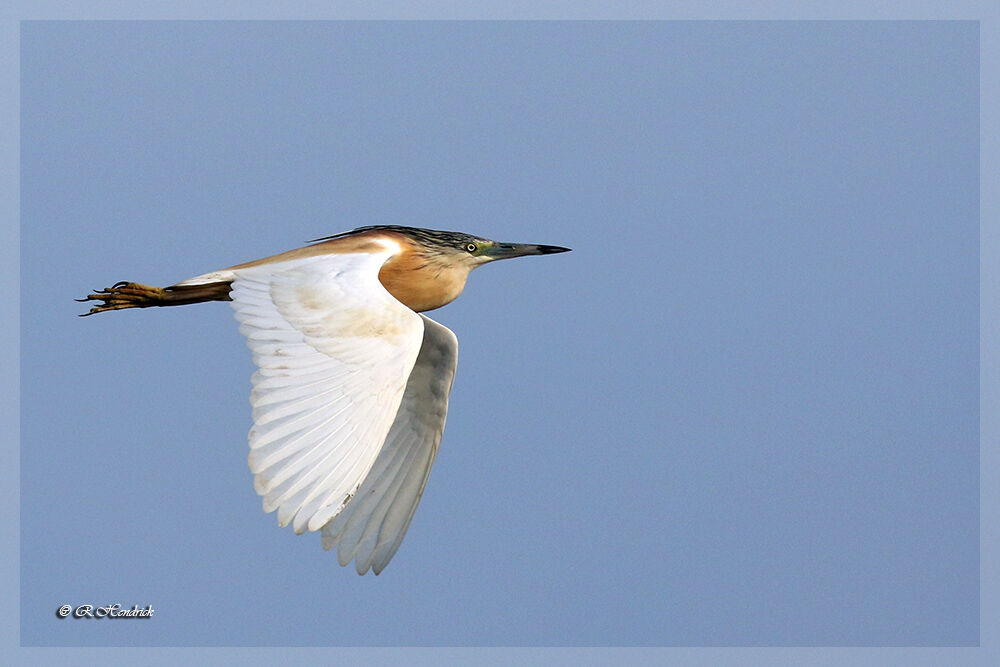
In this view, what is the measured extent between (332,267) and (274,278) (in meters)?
0.26

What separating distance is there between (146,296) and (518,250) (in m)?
1.91

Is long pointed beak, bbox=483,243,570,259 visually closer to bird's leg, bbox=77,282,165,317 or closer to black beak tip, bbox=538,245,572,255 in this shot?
black beak tip, bbox=538,245,572,255

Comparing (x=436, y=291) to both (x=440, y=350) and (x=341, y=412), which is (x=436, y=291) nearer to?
(x=440, y=350)

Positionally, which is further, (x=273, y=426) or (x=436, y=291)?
(x=436, y=291)

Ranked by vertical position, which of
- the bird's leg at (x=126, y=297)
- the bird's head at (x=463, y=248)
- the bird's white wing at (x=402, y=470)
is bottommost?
the bird's white wing at (x=402, y=470)

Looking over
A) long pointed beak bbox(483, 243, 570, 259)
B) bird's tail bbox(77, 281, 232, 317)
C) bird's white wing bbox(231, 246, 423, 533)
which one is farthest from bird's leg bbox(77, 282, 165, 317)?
long pointed beak bbox(483, 243, 570, 259)

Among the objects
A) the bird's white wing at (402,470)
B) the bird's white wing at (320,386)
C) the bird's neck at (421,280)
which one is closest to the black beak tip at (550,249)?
the bird's neck at (421,280)

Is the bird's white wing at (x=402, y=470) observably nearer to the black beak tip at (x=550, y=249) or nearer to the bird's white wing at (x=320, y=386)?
the black beak tip at (x=550, y=249)

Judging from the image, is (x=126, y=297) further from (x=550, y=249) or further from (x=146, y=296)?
(x=550, y=249)

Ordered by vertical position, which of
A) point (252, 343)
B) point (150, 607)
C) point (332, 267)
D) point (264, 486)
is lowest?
point (150, 607)

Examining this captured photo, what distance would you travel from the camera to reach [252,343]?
543 centimetres

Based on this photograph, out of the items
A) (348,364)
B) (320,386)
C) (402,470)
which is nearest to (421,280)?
(402,470)

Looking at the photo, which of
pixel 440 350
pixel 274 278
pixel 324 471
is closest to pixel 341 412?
pixel 324 471

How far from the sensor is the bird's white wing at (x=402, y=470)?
6.55 meters
